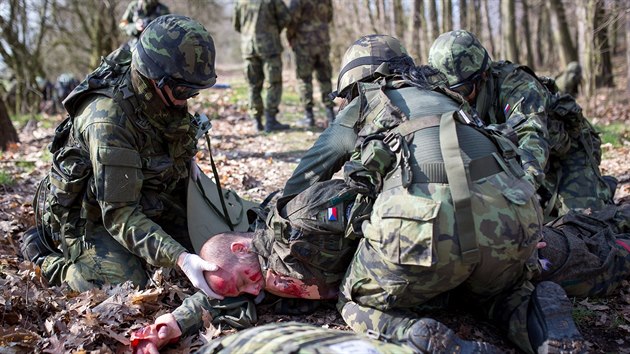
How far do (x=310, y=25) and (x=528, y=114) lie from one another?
19.6 ft

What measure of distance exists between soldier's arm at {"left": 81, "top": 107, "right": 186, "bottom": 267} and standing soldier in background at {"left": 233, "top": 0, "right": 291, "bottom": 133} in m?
5.84

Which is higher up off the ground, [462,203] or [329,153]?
[329,153]

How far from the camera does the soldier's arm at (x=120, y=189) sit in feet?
11.2

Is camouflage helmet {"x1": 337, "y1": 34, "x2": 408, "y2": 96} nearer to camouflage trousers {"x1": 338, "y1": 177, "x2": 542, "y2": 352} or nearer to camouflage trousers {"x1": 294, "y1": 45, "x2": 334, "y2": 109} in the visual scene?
camouflage trousers {"x1": 338, "y1": 177, "x2": 542, "y2": 352}

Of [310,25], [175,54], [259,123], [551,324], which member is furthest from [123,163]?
[310,25]

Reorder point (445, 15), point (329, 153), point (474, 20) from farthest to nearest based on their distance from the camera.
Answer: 1. point (474, 20)
2. point (445, 15)
3. point (329, 153)

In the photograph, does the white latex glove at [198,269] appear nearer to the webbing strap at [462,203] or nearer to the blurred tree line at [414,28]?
the webbing strap at [462,203]

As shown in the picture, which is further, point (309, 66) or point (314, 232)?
point (309, 66)

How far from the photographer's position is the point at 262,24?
9.09m

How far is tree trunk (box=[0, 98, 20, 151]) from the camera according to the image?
333 inches

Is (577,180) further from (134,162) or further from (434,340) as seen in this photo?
(134,162)

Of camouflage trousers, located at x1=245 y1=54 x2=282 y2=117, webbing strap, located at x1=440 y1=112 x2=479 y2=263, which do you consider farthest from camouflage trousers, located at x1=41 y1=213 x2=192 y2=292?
camouflage trousers, located at x1=245 y1=54 x2=282 y2=117

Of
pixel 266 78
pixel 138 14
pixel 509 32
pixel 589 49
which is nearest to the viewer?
pixel 266 78

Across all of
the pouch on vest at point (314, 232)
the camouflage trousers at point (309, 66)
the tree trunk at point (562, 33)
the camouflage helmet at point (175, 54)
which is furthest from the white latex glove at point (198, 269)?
the tree trunk at point (562, 33)
